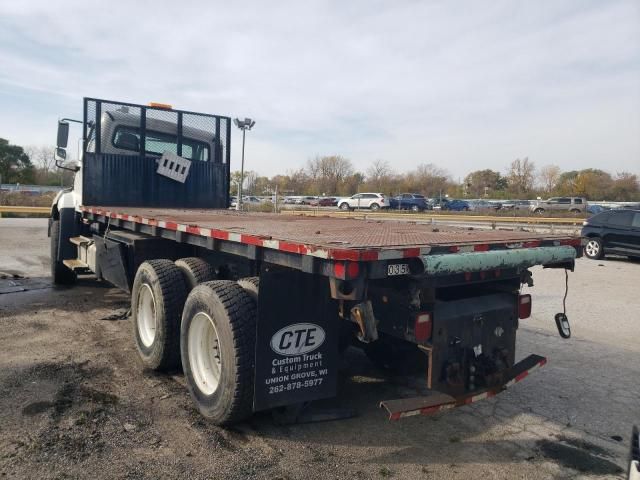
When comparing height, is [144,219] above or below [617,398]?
above

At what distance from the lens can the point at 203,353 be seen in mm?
4242

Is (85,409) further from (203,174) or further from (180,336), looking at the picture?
(203,174)

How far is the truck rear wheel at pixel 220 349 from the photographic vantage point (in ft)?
11.8

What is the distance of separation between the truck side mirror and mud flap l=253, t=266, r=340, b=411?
6.33m

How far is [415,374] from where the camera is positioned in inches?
201

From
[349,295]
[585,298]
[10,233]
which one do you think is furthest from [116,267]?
[10,233]

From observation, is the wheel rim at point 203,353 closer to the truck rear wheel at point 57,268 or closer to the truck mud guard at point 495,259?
the truck mud guard at point 495,259

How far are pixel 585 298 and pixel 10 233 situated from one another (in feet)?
61.3

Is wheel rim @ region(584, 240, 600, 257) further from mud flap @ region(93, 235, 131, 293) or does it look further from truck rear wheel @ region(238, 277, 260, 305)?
truck rear wheel @ region(238, 277, 260, 305)

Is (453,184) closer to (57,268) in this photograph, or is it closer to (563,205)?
(563,205)

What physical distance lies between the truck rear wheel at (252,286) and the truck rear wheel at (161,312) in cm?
110

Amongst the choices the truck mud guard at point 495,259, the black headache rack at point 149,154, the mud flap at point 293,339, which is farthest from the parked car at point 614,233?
the mud flap at point 293,339

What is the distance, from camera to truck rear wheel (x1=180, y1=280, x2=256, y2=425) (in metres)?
3.59

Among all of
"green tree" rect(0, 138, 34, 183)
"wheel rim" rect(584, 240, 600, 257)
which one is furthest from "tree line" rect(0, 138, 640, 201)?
"wheel rim" rect(584, 240, 600, 257)
